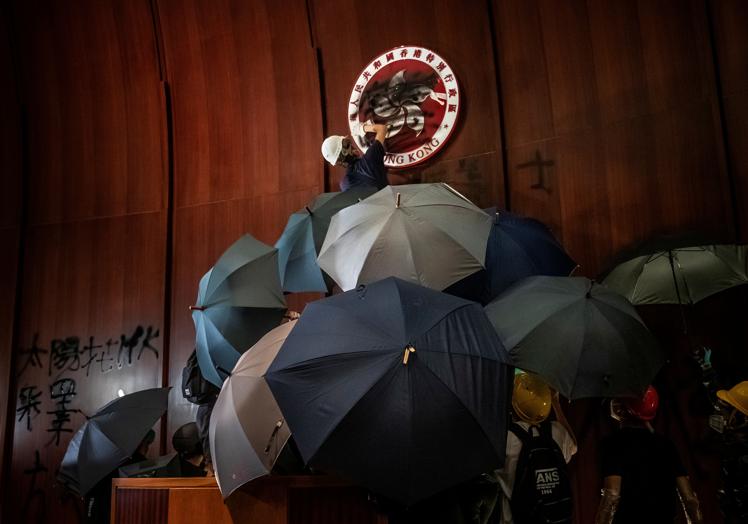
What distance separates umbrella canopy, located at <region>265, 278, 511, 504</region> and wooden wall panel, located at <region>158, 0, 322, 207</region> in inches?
144

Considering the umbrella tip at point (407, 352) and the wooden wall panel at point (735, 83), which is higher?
the wooden wall panel at point (735, 83)

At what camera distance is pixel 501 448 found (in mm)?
2752

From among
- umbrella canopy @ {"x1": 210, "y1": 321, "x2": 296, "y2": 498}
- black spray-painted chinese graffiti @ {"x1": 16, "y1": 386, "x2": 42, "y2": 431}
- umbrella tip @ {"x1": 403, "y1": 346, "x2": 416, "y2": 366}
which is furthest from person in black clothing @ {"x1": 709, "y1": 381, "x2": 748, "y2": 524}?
A: black spray-painted chinese graffiti @ {"x1": 16, "y1": 386, "x2": 42, "y2": 431}

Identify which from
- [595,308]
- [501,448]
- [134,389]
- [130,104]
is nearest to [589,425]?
[595,308]

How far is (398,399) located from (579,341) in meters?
1.45

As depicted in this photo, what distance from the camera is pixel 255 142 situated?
6590 mm

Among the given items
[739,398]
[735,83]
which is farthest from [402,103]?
[739,398]

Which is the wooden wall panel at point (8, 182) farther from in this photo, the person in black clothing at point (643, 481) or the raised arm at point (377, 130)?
the person in black clothing at point (643, 481)

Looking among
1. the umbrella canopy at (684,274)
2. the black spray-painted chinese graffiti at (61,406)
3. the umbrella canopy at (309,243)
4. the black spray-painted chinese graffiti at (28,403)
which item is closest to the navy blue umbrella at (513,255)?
the umbrella canopy at (684,274)

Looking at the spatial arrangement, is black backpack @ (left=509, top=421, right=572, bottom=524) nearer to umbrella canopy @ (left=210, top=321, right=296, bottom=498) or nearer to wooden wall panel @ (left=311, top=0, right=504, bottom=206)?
umbrella canopy @ (left=210, top=321, right=296, bottom=498)

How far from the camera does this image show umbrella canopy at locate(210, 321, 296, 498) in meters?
3.21

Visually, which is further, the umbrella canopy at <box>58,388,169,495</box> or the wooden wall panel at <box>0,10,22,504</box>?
the wooden wall panel at <box>0,10,22,504</box>

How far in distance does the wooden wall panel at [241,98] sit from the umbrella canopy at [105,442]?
7.96 ft

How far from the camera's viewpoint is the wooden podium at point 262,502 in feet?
10.3
